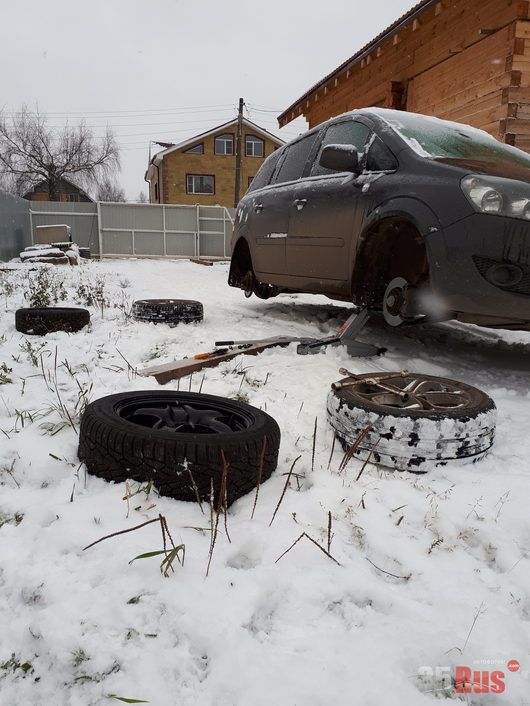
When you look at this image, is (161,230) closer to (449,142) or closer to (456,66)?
(456,66)

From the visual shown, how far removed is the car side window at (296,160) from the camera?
454 cm

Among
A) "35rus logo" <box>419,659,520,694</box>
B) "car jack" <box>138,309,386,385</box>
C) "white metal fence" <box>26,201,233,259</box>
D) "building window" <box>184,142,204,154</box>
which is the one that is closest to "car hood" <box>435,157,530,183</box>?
"car jack" <box>138,309,386,385</box>

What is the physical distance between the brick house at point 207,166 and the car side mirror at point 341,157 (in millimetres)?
29182

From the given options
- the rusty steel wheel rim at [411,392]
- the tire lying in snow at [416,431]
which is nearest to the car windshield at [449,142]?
the rusty steel wheel rim at [411,392]

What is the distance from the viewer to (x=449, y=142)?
3418mm

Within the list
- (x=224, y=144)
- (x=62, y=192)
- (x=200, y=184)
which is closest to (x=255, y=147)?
(x=224, y=144)

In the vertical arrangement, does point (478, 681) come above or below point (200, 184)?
below

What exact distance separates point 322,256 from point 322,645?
3.21 metres

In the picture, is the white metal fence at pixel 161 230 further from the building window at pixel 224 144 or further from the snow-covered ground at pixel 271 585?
the snow-covered ground at pixel 271 585

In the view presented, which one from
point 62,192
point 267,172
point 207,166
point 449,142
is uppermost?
point 207,166

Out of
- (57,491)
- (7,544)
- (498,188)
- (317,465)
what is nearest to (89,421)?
(57,491)

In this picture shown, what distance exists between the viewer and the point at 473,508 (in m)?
1.79

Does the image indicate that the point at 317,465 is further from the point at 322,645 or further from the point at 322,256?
the point at 322,256

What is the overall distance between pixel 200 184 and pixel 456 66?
2591 centimetres
